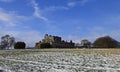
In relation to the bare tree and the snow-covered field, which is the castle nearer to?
the bare tree

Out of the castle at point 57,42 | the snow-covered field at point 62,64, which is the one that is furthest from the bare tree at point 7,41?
the snow-covered field at point 62,64

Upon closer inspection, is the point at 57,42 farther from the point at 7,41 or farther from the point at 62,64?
the point at 62,64

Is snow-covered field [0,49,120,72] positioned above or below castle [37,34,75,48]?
below

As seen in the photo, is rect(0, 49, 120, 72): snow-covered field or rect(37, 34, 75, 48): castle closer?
rect(0, 49, 120, 72): snow-covered field

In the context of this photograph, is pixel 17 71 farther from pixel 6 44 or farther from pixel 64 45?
pixel 64 45

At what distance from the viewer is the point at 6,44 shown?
130500 millimetres

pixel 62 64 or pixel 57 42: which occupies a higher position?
pixel 57 42

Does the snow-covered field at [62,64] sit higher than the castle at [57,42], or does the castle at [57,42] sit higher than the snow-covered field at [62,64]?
the castle at [57,42]

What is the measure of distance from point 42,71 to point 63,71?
1405mm

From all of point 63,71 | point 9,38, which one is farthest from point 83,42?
point 63,71

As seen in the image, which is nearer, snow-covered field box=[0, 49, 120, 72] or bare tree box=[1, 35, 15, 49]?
snow-covered field box=[0, 49, 120, 72]

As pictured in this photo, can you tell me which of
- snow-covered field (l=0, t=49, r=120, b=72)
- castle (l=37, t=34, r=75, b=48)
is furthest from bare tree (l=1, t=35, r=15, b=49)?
snow-covered field (l=0, t=49, r=120, b=72)

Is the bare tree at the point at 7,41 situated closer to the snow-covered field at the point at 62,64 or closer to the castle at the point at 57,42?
the castle at the point at 57,42

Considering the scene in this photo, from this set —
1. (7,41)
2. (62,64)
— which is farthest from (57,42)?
(62,64)
